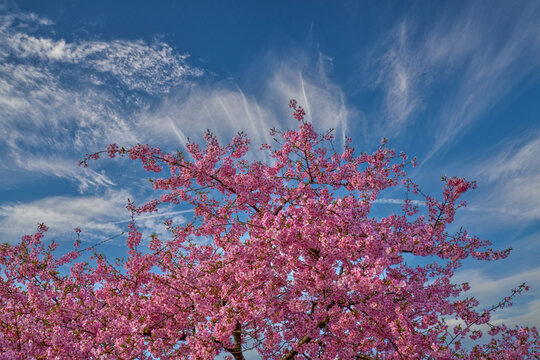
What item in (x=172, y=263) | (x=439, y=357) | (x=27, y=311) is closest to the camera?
(x=439, y=357)

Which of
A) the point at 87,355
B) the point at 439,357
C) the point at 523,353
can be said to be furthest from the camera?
the point at 523,353

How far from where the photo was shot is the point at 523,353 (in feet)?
33.8

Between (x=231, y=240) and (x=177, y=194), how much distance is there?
3.19 metres

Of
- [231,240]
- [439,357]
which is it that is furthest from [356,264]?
[231,240]

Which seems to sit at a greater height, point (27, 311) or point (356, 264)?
point (356, 264)

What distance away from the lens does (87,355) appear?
9570mm

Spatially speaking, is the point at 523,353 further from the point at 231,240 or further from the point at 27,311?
the point at 27,311

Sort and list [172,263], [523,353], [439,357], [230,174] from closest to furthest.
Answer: [439,357]
[523,353]
[172,263]
[230,174]

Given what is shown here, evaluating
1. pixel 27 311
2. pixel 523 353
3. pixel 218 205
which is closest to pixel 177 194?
pixel 218 205

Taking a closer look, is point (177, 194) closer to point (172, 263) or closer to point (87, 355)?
point (172, 263)

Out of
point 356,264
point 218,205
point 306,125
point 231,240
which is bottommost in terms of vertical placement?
point 356,264

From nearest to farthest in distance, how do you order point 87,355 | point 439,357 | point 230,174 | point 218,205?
1. point 439,357
2. point 87,355
3. point 230,174
4. point 218,205

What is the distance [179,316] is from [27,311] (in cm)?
540

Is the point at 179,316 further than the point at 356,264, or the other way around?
the point at 179,316
